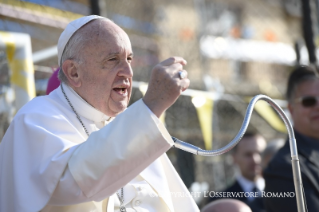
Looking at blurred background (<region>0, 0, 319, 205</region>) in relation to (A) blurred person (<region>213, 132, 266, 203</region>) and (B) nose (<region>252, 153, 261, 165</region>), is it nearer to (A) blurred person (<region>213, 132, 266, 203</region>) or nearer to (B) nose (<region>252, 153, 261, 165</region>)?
(A) blurred person (<region>213, 132, 266, 203</region>)

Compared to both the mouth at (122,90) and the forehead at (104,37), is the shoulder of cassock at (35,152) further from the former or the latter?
the forehead at (104,37)

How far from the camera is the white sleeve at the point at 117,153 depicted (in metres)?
2.32

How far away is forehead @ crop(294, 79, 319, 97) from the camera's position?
4645 mm

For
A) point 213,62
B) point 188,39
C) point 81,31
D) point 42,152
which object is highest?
point 81,31

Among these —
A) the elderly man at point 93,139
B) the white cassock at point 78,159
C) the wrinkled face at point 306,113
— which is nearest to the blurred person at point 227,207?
the elderly man at point 93,139

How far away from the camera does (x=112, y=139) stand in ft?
7.70

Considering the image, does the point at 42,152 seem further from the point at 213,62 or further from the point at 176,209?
the point at 213,62

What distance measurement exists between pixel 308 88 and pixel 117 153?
2744 millimetres

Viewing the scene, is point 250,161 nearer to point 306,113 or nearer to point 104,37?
point 306,113

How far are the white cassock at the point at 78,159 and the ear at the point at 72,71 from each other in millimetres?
60

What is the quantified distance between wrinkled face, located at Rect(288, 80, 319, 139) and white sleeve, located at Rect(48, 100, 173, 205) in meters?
2.47

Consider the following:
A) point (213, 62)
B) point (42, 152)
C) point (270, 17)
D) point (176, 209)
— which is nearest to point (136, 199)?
point (176, 209)

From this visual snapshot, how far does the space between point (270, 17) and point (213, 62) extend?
530 cm

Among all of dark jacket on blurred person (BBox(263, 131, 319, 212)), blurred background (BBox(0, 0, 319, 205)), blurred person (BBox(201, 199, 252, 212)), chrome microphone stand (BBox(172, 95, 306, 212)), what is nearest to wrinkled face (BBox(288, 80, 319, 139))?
dark jacket on blurred person (BBox(263, 131, 319, 212))
